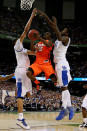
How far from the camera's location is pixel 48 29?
2283 centimetres

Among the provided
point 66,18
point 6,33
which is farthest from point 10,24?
point 66,18

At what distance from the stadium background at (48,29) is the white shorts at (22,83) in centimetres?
1235

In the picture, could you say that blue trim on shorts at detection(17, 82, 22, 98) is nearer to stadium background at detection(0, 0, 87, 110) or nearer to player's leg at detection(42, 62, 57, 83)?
player's leg at detection(42, 62, 57, 83)

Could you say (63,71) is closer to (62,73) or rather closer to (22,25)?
(62,73)

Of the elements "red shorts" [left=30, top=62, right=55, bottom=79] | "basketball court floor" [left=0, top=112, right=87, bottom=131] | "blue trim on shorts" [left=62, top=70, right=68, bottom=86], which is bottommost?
"basketball court floor" [left=0, top=112, right=87, bottom=131]

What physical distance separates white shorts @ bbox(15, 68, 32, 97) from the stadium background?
12347mm

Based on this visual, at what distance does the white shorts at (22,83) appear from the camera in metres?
6.07

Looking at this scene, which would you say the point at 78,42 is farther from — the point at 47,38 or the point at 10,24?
the point at 47,38

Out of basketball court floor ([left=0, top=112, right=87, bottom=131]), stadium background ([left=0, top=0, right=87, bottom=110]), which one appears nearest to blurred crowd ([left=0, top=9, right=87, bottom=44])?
stadium background ([left=0, top=0, right=87, bottom=110])

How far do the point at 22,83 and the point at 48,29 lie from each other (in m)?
17.2

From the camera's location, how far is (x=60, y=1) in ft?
83.3

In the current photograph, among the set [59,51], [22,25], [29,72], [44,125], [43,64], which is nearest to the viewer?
[29,72]

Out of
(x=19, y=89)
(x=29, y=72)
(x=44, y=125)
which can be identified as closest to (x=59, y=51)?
(x=29, y=72)

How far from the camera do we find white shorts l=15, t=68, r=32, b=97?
6.07 m
